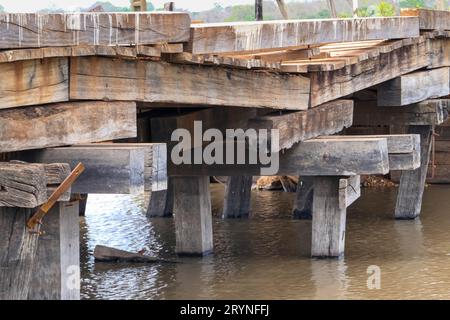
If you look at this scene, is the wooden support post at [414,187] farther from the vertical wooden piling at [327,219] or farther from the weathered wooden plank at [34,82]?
the weathered wooden plank at [34,82]

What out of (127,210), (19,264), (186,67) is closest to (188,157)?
Answer: (186,67)

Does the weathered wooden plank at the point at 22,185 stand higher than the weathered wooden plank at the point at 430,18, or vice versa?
the weathered wooden plank at the point at 430,18

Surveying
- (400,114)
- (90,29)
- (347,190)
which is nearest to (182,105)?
(90,29)

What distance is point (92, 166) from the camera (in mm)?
6977

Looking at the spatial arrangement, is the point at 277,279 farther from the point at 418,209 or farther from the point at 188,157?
the point at 418,209

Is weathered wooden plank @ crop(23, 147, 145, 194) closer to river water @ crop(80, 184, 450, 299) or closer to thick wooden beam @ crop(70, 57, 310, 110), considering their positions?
thick wooden beam @ crop(70, 57, 310, 110)

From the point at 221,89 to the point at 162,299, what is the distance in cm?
161

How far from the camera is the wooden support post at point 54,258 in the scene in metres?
6.86

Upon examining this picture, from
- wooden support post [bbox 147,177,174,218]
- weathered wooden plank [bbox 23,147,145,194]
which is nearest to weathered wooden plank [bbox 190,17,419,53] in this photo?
weathered wooden plank [bbox 23,147,145,194]

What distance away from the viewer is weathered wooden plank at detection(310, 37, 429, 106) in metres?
9.71

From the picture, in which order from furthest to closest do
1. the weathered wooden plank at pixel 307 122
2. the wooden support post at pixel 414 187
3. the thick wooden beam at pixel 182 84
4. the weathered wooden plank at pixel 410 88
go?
1. the wooden support post at pixel 414 187
2. the weathered wooden plank at pixel 410 88
3. the weathered wooden plank at pixel 307 122
4. the thick wooden beam at pixel 182 84

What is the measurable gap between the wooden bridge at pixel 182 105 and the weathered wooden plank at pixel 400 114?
1 cm

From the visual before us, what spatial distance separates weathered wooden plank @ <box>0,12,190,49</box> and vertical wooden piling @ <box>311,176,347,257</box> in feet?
8.58

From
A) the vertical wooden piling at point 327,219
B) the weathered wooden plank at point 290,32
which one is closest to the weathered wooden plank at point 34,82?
the weathered wooden plank at point 290,32
